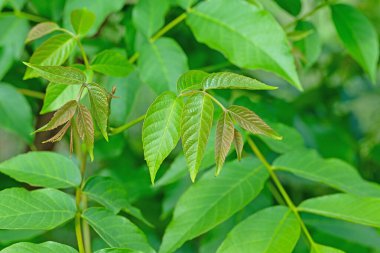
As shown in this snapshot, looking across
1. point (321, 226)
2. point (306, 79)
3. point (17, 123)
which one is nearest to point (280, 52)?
point (321, 226)

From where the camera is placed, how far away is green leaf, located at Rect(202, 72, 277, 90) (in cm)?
54

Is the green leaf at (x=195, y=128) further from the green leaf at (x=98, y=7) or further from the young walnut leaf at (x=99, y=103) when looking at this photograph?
the green leaf at (x=98, y=7)

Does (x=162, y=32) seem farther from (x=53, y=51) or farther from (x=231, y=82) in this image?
(x=231, y=82)

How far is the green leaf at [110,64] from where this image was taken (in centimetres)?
76

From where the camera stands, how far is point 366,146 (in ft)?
5.39

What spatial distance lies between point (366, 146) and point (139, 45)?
0.93m

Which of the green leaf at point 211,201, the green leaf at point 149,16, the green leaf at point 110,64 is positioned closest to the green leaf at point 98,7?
the green leaf at point 149,16

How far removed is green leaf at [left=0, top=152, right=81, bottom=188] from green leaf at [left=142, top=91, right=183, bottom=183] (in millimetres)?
189

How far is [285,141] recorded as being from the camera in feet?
2.99

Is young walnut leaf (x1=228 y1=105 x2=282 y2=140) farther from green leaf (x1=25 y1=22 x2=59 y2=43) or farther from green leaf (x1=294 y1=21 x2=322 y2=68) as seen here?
green leaf (x1=294 y1=21 x2=322 y2=68)

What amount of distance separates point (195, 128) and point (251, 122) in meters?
0.06

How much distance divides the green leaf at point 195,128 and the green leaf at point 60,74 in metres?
0.11

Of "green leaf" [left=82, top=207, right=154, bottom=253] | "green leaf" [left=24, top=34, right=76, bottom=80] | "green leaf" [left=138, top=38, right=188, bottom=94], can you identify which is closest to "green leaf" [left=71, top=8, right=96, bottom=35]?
"green leaf" [left=24, top=34, right=76, bottom=80]

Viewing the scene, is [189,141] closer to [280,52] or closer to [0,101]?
[280,52]
